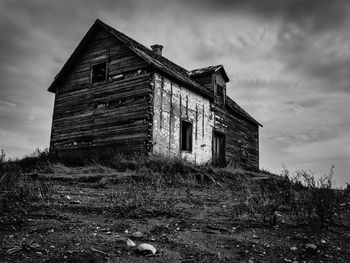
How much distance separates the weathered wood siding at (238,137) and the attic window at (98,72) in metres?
5.93

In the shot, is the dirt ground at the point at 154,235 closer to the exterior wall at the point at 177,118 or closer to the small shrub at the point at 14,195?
the small shrub at the point at 14,195

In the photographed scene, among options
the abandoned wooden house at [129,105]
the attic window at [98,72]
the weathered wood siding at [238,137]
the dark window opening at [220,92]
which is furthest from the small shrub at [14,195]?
the dark window opening at [220,92]

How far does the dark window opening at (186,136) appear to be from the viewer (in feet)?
47.0

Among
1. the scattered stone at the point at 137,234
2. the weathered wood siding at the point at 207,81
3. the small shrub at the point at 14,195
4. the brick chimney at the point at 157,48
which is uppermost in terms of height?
the brick chimney at the point at 157,48

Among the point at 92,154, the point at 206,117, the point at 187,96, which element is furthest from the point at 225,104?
the point at 92,154

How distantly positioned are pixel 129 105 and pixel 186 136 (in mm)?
3249

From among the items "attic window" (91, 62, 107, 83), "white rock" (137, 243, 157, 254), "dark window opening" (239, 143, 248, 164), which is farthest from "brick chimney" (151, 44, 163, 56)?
"white rock" (137, 243, 157, 254)

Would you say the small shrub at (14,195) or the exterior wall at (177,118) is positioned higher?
the exterior wall at (177,118)

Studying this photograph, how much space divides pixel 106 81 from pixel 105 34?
234cm

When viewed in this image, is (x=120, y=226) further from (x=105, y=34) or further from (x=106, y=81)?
(x=105, y=34)

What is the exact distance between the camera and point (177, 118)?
13.5 m

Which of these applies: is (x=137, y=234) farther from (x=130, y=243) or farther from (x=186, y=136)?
(x=186, y=136)

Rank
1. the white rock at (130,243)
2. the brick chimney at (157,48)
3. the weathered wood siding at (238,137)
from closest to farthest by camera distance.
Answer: the white rock at (130,243) → the weathered wood siding at (238,137) → the brick chimney at (157,48)

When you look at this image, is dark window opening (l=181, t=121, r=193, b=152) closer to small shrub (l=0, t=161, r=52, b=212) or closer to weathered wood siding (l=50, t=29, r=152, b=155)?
weathered wood siding (l=50, t=29, r=152, b=155)
